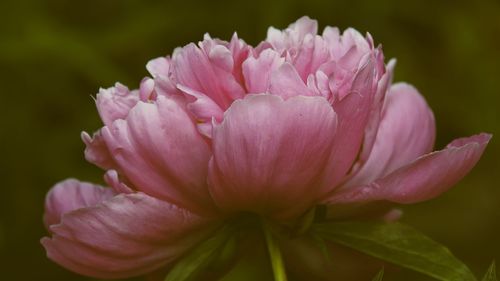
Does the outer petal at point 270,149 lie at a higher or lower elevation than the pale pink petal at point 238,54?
lower

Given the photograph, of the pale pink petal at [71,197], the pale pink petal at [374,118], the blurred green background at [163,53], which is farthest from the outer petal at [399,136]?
the blurred green background at [163,53]

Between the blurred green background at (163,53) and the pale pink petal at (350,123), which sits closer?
the pale pink petal at (350,123)

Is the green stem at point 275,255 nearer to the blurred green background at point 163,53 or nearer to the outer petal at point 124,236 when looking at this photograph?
the outer petal at point 124,236

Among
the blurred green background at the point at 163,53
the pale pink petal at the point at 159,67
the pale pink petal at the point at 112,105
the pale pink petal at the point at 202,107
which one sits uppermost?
the pale pink petal at the point at 159,67

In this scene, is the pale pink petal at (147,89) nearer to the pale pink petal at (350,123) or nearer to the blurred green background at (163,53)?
the pale pink petal at (350,123)

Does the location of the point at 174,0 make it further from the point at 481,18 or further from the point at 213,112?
the point at 213,112

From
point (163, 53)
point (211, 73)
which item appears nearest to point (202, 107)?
point (211, 73)

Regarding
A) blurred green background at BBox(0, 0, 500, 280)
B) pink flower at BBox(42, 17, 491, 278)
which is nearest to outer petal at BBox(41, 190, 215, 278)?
pink flower at BBox(42, 17, 491, 278)
